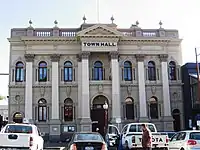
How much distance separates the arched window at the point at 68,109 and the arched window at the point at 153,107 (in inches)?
366

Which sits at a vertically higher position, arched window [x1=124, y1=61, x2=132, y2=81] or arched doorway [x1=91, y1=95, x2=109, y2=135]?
arched window [x1=124, y1=61, x2=132, y2=81]

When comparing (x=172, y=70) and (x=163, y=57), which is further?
(x=172, y=70)

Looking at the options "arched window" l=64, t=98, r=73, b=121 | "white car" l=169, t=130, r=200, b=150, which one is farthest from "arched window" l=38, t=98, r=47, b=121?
"white car" l=169, t=130, r=200, b=150

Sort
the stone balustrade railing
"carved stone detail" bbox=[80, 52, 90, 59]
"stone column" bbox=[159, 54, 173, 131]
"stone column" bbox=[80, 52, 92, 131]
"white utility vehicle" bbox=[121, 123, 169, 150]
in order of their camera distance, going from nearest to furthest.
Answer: "white utility vehicle" bbox=[121, 123, 169, 150], "stone column" bbox=[80, 52, 92, 131], "carved stone detail" bbox=[80, 52, 90, 59], "stone column" bbox=[159, 54, 173, 131], the stone balustrade railing

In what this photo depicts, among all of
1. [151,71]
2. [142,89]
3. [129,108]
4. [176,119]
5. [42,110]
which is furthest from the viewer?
[151,71]

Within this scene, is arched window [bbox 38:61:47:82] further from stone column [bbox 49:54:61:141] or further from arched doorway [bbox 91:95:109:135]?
arched doorway [bbox 91:95:109:135]

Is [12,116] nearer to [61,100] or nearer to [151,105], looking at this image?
[61,100]

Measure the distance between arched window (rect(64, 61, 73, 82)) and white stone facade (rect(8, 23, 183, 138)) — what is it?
0.19 ft

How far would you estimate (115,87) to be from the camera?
36.5m

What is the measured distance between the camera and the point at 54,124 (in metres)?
36.0

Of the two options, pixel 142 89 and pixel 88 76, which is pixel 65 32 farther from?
pixel 142 89

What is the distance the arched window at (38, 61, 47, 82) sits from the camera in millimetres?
37438

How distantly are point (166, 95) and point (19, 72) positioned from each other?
17.3 meters

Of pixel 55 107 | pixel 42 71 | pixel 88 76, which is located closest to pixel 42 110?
pixel 55 107
